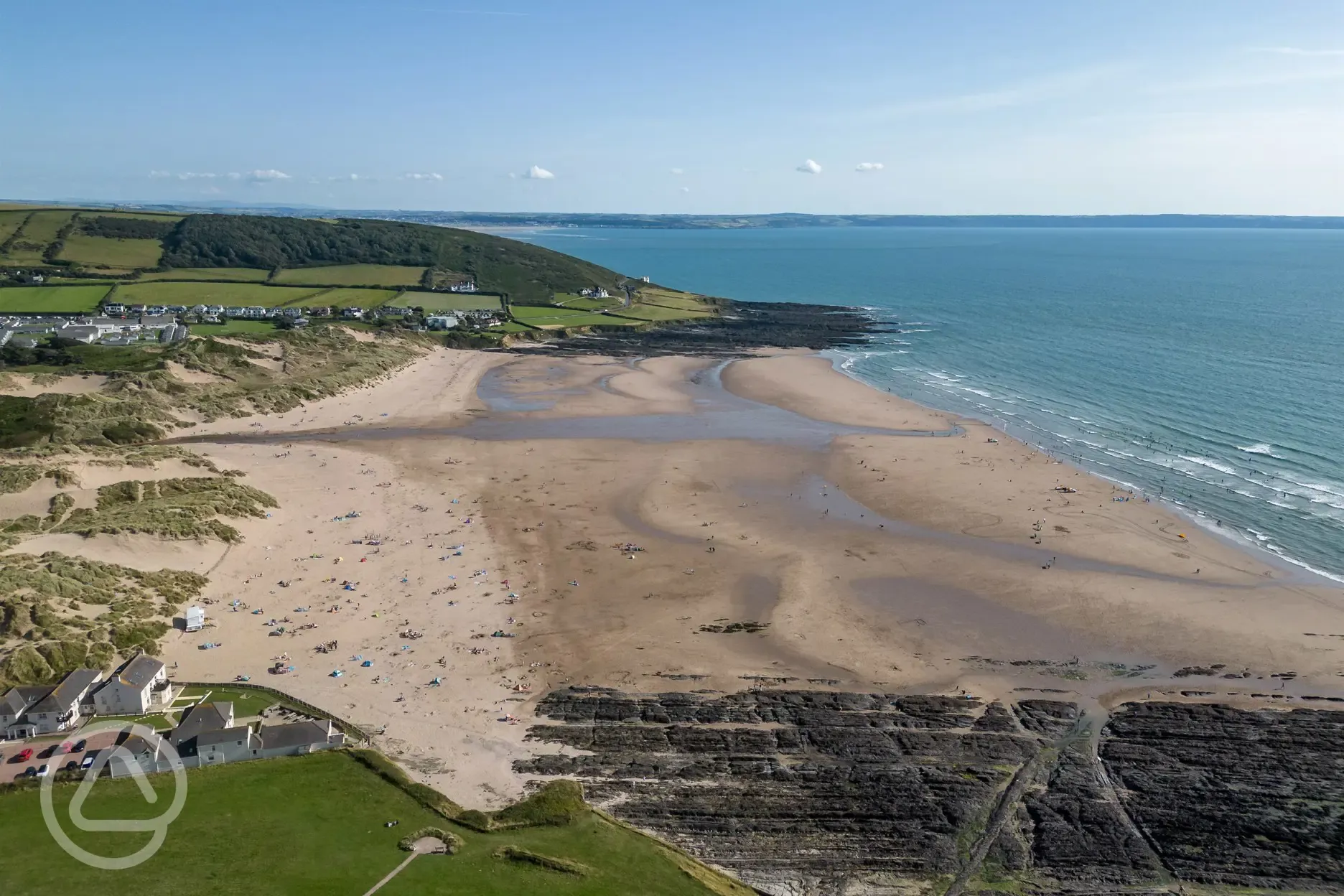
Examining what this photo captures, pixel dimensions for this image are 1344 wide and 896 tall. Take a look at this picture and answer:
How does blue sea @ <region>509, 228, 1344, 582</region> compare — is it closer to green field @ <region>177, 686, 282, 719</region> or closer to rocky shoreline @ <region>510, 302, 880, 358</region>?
rocky shoreline @ <region>510, 302, 880, 358</region>

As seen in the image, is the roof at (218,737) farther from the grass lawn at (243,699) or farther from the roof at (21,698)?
the roof at (21,698)

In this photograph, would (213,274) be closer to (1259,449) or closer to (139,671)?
(139,671)

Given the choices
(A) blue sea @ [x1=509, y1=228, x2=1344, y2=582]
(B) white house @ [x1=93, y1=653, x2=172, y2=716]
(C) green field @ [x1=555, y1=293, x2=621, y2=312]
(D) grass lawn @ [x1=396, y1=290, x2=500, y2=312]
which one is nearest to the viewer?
(B) white house @ [x1=93, y1=653, x2=172, y2=716]

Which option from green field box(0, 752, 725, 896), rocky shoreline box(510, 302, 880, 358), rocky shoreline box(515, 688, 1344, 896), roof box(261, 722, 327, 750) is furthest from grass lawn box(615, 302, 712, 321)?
green field box(0, 752, 725, 896)

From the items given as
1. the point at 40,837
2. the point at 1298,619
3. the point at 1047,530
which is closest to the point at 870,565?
the point at 1047,530

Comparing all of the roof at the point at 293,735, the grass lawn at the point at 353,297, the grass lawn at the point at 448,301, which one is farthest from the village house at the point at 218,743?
the grass lawn at the point at 448,301

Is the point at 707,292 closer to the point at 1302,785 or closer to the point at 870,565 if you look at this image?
the point at 870,565
